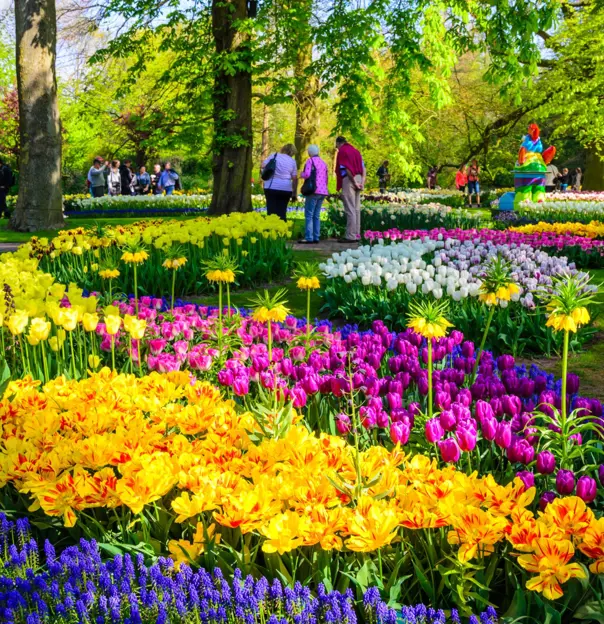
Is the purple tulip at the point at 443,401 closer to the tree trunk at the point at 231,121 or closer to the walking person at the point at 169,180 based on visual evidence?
the tree trunk at the point at 231,121

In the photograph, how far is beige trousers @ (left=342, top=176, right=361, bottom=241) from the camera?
12.4m

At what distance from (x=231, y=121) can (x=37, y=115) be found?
11.4 ft

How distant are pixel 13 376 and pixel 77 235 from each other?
13.2 feet

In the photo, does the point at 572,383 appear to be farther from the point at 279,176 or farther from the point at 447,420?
the point at 279,176

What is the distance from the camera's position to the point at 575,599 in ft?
6.40

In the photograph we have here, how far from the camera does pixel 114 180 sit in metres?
26.9

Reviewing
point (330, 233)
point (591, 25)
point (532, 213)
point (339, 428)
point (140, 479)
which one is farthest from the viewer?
point (591, 25)

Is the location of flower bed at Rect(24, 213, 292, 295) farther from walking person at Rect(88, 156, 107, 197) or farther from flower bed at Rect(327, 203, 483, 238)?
walking person at Rect(88, 156, 107, 197)

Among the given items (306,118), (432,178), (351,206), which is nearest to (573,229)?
(351,206)

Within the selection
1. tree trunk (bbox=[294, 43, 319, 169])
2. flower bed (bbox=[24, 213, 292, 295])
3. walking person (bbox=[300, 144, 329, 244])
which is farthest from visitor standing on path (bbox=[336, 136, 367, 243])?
tree trunk (bbox=[294, 43, 319, 169])

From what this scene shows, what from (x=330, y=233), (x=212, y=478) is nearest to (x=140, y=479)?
(x=212, y=478)

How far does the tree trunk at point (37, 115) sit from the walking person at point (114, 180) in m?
12.8

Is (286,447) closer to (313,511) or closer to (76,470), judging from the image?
(313,511)

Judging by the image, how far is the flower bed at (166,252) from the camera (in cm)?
743
